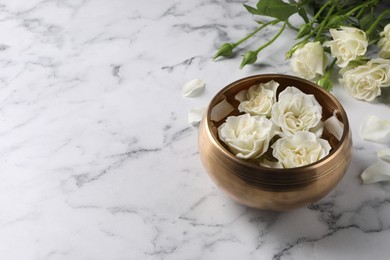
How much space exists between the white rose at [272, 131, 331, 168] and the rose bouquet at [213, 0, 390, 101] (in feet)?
0.58

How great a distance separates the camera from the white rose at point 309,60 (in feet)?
2.86

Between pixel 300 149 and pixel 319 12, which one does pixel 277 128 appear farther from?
pixel 319 12

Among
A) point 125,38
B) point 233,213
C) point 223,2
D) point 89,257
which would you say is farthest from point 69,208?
point 223,2

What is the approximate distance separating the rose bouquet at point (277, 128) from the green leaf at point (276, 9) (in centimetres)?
20

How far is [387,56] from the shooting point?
89 centimetres

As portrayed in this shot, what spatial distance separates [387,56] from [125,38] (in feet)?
1.32

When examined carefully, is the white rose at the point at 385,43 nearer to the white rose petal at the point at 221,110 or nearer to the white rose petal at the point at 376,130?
the white rose petal at the point at 376,130

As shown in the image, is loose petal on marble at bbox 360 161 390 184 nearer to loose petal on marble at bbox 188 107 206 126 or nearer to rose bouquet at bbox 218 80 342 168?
rose bouquet at bbox 218 80 342 168

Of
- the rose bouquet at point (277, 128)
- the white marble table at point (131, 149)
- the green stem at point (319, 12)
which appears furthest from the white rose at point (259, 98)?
the green stem at point (319, 12)

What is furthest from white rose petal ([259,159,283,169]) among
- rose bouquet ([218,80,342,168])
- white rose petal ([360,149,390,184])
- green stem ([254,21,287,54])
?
green stem ([254,21,287,54])

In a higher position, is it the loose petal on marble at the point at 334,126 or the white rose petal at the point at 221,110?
the white rose petal at the point at 221,110

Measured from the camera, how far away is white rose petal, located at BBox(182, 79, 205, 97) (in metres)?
0.89

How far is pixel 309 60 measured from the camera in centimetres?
87

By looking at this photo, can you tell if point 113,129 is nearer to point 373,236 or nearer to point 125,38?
point 125,38
